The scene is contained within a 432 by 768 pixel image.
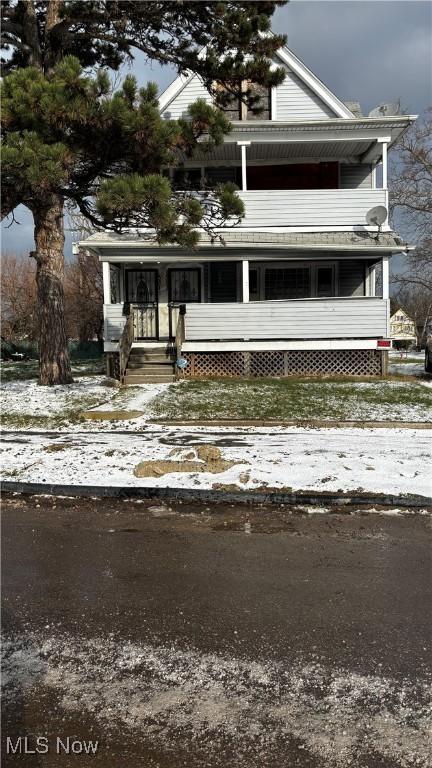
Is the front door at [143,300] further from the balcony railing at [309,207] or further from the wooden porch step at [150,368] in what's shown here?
the balcony railing at [309,207]

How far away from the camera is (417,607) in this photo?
11.5 feet

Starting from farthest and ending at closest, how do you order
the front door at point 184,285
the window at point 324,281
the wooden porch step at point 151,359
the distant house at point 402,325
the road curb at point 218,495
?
the distant house at point 402,325 < the window at point 324,281 < the front door at point 184,285 < the wooden porch step at point 151,359 < the road curb at point 218,495

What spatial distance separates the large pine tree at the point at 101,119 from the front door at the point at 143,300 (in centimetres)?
442

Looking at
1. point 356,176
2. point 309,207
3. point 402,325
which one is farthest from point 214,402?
point 402,325

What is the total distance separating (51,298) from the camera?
→ 46.6 feet

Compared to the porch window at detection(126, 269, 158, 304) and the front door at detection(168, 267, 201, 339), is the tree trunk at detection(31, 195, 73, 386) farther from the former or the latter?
the front door at detection(168, 267, 201, 339)

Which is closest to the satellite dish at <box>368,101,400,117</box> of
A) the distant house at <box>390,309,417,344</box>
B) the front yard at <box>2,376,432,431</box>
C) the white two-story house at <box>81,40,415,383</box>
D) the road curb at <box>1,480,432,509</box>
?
the white two-story house at <box>81,40,415,383</box>

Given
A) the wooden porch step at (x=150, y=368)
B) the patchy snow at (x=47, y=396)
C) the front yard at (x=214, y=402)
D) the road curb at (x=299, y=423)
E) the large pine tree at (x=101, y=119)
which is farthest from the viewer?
the wooden porch step at (x=150, y=368)

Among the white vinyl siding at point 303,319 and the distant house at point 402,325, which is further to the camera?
the distant house at point 402,325

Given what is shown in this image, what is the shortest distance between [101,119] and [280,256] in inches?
343

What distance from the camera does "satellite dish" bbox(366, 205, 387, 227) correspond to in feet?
54.0

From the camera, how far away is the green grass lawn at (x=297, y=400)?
1062 cm

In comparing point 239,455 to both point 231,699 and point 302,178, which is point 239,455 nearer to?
point 231,699

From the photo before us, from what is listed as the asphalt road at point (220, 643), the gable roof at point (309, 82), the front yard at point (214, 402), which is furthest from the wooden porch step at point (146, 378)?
the asphalt road at point (220, 643)
